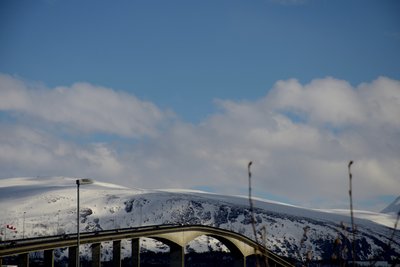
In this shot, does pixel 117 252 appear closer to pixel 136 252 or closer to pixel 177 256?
pixel 136 252

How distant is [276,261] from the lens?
180125mm

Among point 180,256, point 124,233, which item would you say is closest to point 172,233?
point 180,256

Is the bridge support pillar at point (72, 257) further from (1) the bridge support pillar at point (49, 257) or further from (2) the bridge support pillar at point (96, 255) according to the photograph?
(2) the bridge support pillar at point (96, 255)

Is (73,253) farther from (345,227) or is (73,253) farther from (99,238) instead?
(345,227)

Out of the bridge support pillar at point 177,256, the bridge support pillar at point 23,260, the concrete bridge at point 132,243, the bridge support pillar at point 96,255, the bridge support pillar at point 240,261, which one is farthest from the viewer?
the bridge support pillar at point 240,261

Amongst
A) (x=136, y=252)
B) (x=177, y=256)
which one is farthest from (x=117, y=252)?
(x=177, y=256)

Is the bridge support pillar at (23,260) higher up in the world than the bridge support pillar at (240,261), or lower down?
higher up

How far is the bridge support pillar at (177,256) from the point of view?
6024 inches

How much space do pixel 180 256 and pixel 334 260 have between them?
5777 inches

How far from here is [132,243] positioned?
141750 millimetres

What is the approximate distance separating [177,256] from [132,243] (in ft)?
56.0

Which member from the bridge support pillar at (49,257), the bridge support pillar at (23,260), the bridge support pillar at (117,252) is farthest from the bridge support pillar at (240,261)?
the bridge support pillar at (23,260)

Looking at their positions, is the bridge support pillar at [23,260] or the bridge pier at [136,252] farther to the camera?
the bridge pier at [136,252]

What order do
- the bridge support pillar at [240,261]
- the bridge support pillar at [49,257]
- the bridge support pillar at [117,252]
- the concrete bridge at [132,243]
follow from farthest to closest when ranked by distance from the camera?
the bridge support pillar at [240,261] → the bridge support pillar at [117,252] → the bridge support pillar at [49,257] → the concrete bridge at [132,243]
